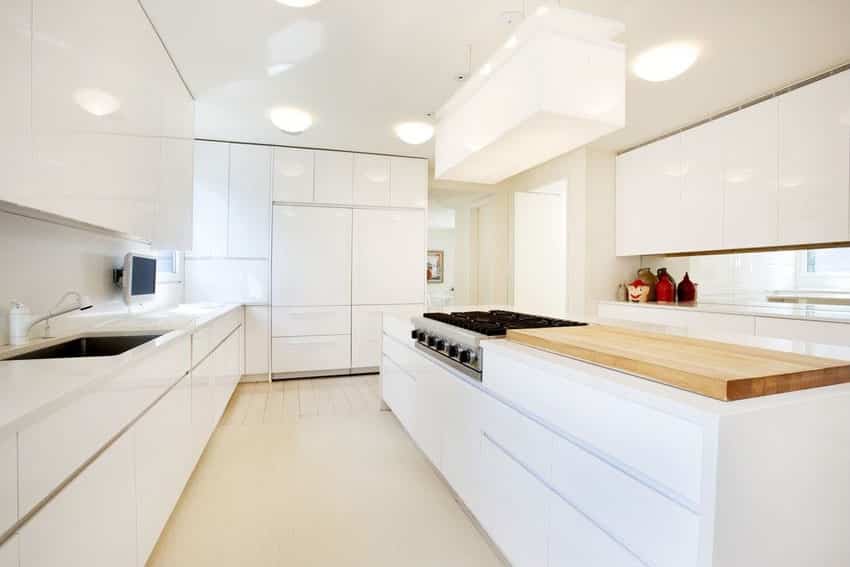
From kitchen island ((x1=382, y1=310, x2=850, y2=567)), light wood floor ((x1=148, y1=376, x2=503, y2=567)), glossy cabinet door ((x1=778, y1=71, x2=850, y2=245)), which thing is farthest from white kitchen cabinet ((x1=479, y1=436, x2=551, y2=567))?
glossy cabinet door ((x1=778, y1=71, x2=850, y2=245))

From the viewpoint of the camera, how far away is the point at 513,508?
4.58ft

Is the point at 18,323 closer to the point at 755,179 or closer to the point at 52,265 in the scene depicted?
the point at 52,265

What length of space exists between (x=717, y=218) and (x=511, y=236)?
246 centimetres

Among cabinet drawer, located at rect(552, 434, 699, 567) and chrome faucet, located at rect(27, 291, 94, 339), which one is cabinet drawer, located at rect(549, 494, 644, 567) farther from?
chrome faucet, located at rect(27, 291, 94, 339)

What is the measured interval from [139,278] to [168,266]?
1024 millimetres

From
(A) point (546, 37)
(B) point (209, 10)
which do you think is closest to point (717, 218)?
(A) point (546, 37)

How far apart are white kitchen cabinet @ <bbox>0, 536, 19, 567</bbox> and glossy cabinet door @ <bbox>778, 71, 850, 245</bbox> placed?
390 cm

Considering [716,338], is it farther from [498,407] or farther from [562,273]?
[562,273]

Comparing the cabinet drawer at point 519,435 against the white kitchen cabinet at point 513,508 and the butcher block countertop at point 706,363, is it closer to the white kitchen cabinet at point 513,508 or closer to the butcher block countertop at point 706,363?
the white kitchen cabinet at point 513,508

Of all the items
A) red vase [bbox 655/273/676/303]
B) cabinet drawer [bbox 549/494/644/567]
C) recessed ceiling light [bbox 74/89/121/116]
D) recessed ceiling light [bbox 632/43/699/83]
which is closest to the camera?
cabinet drawer [bbox 549/494/644/567]

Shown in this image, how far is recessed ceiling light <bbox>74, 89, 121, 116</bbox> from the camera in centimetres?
153

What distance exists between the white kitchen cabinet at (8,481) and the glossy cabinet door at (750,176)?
13.0ft

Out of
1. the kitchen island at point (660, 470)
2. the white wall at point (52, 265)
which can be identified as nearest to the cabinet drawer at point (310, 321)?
the white wall at point (52, 265)

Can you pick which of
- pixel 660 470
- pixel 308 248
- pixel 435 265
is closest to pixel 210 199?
pixel 308 248
